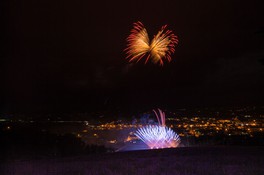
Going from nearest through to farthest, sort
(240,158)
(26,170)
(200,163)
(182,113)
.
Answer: (26,170) → (200,163) → (240,158) → (182,113)

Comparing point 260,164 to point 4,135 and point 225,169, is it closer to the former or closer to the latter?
point 225,169

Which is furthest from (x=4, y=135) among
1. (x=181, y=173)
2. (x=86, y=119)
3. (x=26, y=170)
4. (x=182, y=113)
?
(x=182, y=113)

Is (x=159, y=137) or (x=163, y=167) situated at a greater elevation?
(x=159, y=137)

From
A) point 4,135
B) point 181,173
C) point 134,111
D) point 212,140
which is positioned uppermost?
point 134,111

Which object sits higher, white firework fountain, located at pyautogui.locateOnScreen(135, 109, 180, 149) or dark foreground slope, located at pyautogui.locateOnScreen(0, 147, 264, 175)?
white firework fountain, located at pyautogui.locateOnScreen(135, 109, 180, 149)

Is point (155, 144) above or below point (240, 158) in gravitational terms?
above

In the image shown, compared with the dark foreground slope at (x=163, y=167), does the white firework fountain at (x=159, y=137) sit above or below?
above

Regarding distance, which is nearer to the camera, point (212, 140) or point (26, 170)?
point (26, 170)

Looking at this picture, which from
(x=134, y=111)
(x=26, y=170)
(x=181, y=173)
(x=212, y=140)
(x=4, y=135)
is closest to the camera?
(x=181, y=173)

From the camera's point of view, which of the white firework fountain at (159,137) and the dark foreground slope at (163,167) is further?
the white firework fountain at (159,137)

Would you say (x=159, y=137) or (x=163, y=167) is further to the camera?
(x=159, y=137)

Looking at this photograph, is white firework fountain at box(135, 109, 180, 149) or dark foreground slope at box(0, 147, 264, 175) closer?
dark foreground slope at box(0, 147, 264, 175)
